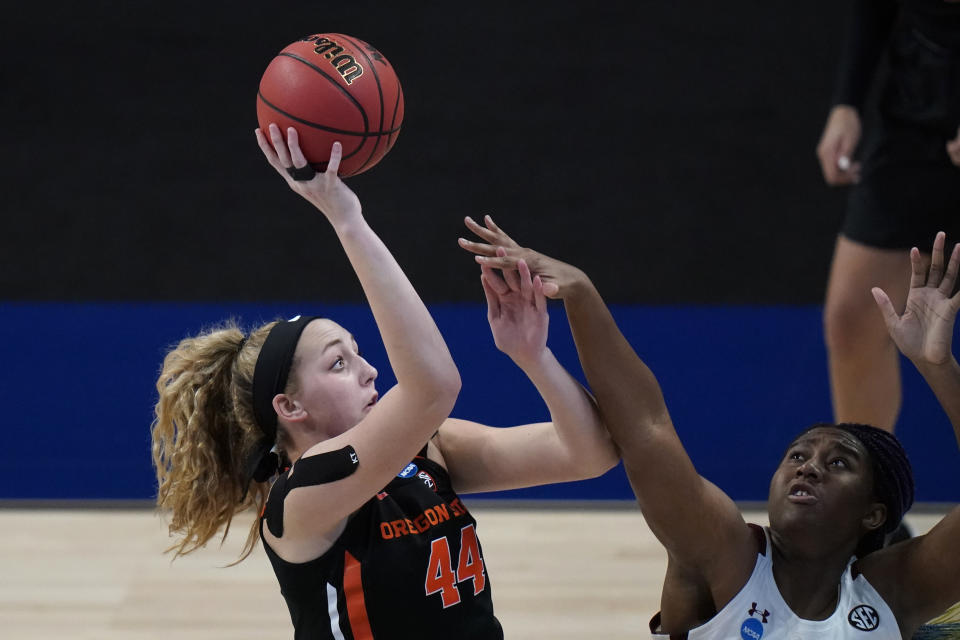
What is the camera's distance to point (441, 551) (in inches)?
76.5

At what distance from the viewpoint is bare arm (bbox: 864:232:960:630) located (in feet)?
6.16

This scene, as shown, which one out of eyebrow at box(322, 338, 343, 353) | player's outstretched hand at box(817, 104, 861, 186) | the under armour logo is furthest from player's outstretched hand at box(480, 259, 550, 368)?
player's outstretched hand at box(817, 104, 861, 186)

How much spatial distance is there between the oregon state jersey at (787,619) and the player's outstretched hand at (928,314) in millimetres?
376

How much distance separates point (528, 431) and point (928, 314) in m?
0.65

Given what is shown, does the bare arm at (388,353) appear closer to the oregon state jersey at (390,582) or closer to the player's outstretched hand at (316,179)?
the player's outstretched hand at (316,179)

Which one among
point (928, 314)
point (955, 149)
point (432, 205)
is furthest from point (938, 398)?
point (432, 205)

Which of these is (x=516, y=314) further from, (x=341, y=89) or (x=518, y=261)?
(x=341, y=89)

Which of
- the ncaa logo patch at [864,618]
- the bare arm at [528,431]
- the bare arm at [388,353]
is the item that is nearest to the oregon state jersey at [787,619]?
the ncaa logo patch at [864,618]

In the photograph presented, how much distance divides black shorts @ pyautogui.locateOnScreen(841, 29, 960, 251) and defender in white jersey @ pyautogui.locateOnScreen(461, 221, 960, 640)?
1.10m

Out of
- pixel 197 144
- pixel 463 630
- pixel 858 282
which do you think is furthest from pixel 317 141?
pixel 197 144

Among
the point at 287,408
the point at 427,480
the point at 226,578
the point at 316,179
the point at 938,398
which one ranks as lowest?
the point at 226,578

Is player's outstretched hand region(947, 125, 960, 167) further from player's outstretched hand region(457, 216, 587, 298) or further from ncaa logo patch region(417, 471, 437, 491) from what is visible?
ncaa logo patch region(417, 471, 437, 491)

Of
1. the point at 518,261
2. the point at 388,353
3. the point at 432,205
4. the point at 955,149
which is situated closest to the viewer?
the point at 388,353

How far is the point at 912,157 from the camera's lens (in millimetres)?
3092
